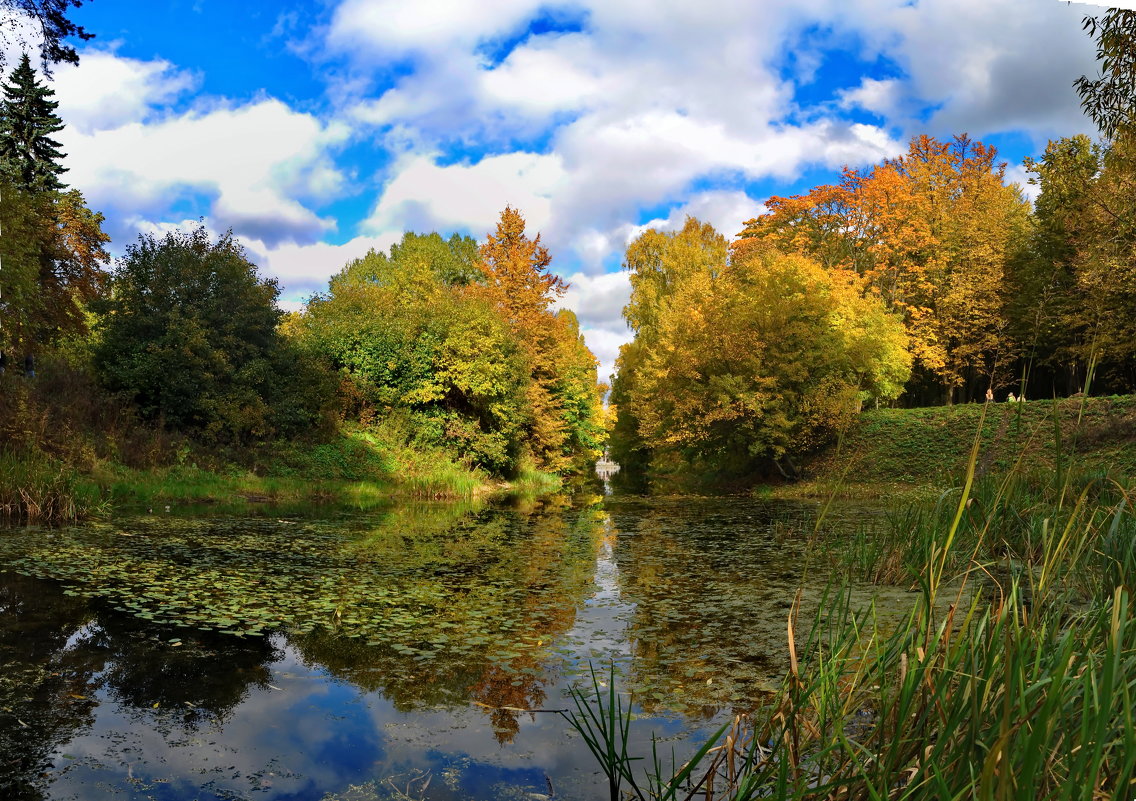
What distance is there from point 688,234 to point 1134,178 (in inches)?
1002

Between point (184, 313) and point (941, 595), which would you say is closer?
point (941, 595)

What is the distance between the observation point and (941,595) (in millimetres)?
7383

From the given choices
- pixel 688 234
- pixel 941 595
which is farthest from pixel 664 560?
pixel 688 234

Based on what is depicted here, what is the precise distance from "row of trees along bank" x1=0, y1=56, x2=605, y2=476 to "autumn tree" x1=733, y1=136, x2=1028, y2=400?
11.3m

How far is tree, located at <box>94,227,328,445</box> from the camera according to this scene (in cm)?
2008

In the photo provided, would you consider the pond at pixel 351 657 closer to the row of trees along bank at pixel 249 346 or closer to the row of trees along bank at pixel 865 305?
the row of trees along bank at pixel 249 346

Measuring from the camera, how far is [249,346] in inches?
850

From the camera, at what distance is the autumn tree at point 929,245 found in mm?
31297

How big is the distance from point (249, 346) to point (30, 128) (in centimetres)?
1793

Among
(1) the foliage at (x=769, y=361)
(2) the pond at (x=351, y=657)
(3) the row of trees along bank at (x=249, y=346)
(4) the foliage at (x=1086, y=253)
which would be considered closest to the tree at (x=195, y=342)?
(3) the row of trees along bank at (x=249, y=346)

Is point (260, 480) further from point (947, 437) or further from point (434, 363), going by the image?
point (947, 437)

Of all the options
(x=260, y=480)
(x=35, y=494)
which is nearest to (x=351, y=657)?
(x=35, y=494)

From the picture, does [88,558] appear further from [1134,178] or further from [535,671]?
[1134,178]

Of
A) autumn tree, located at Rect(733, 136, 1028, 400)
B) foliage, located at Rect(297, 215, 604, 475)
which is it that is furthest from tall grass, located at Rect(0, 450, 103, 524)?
autumn tree, located at Rect(733, 136, 1028, 400)
